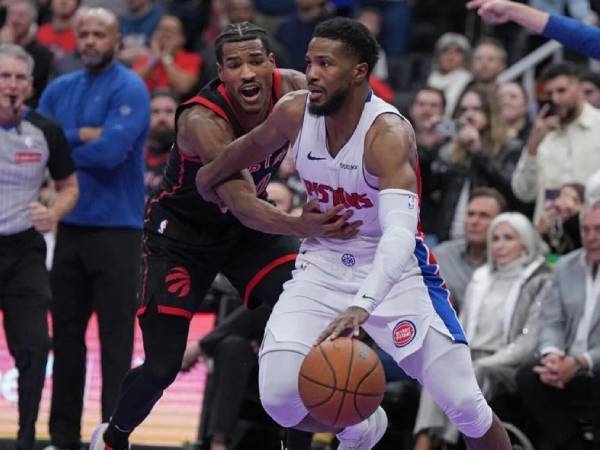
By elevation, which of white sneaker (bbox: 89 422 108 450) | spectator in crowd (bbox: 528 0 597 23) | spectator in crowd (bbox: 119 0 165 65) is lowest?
white sneaker (bbox: 89 422 108 450)

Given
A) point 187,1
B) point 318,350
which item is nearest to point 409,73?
point 187,1

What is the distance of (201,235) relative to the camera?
6.98 m

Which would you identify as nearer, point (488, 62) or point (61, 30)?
point (488, 62)

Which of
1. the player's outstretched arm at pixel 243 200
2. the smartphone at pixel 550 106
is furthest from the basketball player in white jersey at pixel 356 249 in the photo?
the smartphone at pixel 550 106

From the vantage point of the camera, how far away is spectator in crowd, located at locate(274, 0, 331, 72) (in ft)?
40.1

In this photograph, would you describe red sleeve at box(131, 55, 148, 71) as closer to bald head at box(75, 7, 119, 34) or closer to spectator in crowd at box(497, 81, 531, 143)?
spectator in crowd at box(497, 81, 531, 143)

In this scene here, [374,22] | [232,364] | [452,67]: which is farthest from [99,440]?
[374,22]

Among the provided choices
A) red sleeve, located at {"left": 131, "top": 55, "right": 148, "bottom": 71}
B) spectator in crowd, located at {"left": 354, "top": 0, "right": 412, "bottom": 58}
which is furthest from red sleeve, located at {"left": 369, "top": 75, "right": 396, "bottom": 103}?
red sleeve, located at {"left": 131, "top": 55, "right": 148, "bottom": 71}

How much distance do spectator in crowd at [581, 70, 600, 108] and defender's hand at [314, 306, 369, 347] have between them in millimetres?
5368

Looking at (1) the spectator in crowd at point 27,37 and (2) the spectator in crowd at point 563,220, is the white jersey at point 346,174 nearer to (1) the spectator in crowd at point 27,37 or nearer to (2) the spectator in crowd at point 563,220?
(2) the spectator in crowd at point 563,220

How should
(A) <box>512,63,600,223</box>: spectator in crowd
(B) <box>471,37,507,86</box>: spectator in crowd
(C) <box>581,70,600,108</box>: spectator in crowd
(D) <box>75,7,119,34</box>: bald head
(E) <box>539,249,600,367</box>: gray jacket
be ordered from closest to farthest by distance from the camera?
1. (E) <box>539,249,600,367</box>: gray jacket
2. (D) <box>75,7,119,34</box>: bald head
3. (A) <box>512,63,600,223</box>: spectator in crowd
4. (C) <box>581,70,600,108</box>: spectator in crowd
5. (B) <box>471,37,507,86</box>: spectator in crowd

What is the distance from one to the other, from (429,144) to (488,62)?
1271 millimetres

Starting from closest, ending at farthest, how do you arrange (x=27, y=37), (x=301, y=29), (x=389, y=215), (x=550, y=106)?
1. (x=389, y=215)
2. (x=550, y=106)
3. (x=27, y=37)
4. (x=301, y=29)

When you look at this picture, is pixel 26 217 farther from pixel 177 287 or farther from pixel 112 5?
pixel 112 5
